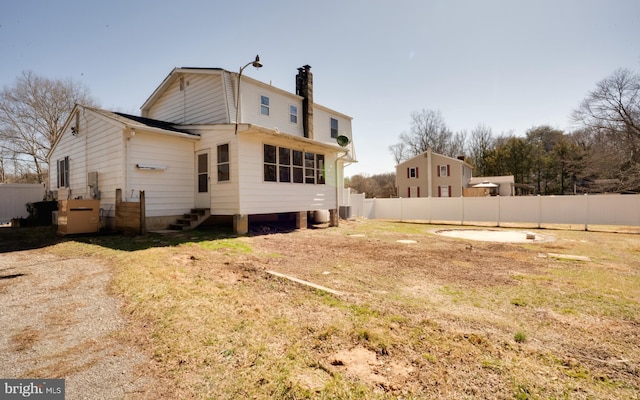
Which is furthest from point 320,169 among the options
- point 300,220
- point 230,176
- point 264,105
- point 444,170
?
point 444,170

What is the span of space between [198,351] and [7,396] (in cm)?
123

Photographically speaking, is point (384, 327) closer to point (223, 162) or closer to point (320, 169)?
point (223, 162)

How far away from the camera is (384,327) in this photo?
2943 millimetres

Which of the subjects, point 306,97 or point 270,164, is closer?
point 270,164

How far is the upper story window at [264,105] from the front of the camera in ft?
41.4

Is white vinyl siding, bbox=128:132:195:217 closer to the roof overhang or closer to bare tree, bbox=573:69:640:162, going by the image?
the roof overhang

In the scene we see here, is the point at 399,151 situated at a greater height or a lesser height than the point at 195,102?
greater

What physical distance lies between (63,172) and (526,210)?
22.7 metres

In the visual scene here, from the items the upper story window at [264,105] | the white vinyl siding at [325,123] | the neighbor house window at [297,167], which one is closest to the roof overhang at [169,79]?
the upper story window at [264,105]

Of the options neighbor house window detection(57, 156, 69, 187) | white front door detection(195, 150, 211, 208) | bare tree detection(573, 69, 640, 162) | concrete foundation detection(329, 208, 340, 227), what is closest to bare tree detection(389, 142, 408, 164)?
bare tree detection(573, 69, 640, 162)

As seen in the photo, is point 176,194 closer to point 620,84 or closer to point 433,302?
point 433,302

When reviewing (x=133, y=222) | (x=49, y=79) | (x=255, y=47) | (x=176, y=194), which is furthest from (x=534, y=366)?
(x=49, y=79)

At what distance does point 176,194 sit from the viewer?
34.0ft

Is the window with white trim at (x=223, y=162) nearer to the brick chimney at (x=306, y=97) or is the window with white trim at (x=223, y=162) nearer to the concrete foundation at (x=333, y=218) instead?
the brick chimney at (x=306, y=97)
